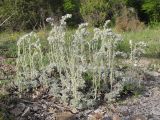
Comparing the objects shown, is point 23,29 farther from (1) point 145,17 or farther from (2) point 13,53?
(2) point 13,53

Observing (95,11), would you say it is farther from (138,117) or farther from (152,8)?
(138,117)

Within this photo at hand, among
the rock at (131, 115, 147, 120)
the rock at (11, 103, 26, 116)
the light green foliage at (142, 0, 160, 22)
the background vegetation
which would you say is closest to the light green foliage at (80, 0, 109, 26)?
the background vegetation

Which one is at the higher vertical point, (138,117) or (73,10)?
(73,10)

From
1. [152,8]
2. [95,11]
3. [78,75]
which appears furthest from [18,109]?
[152,8]

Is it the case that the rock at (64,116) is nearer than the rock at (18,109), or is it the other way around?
the rock at (64,116)

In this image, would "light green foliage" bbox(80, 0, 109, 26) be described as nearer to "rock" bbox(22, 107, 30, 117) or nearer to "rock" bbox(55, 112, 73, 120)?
"rock" bbox(22, 107, 30, 117)

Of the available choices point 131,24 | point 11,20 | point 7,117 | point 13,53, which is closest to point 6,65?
point 13,53

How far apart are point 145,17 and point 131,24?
3.24m

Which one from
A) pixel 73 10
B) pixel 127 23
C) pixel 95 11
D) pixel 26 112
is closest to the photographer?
pixel 26 112

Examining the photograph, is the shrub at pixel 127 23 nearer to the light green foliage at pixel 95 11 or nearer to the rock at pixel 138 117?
the light green foliage at pixel 95 11

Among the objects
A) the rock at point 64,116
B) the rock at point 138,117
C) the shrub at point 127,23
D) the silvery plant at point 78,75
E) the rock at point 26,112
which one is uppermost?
the silvery plant at point 78,75

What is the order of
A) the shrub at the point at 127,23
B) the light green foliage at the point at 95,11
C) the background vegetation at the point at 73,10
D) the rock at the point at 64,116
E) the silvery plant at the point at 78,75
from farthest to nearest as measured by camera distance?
1. the light green foliage at the point at 95,11
2. the background vegetation at the point at 73,10
3. the shrub at the point at 127,23
4. the silvery plant at the point at 78,75
5. the rock at the point at 64,116

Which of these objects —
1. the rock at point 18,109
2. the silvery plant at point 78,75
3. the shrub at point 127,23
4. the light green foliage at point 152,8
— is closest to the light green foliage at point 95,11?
the shrub at point 127,23

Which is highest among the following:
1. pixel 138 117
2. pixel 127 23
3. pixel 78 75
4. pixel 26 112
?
pixel 78 75
